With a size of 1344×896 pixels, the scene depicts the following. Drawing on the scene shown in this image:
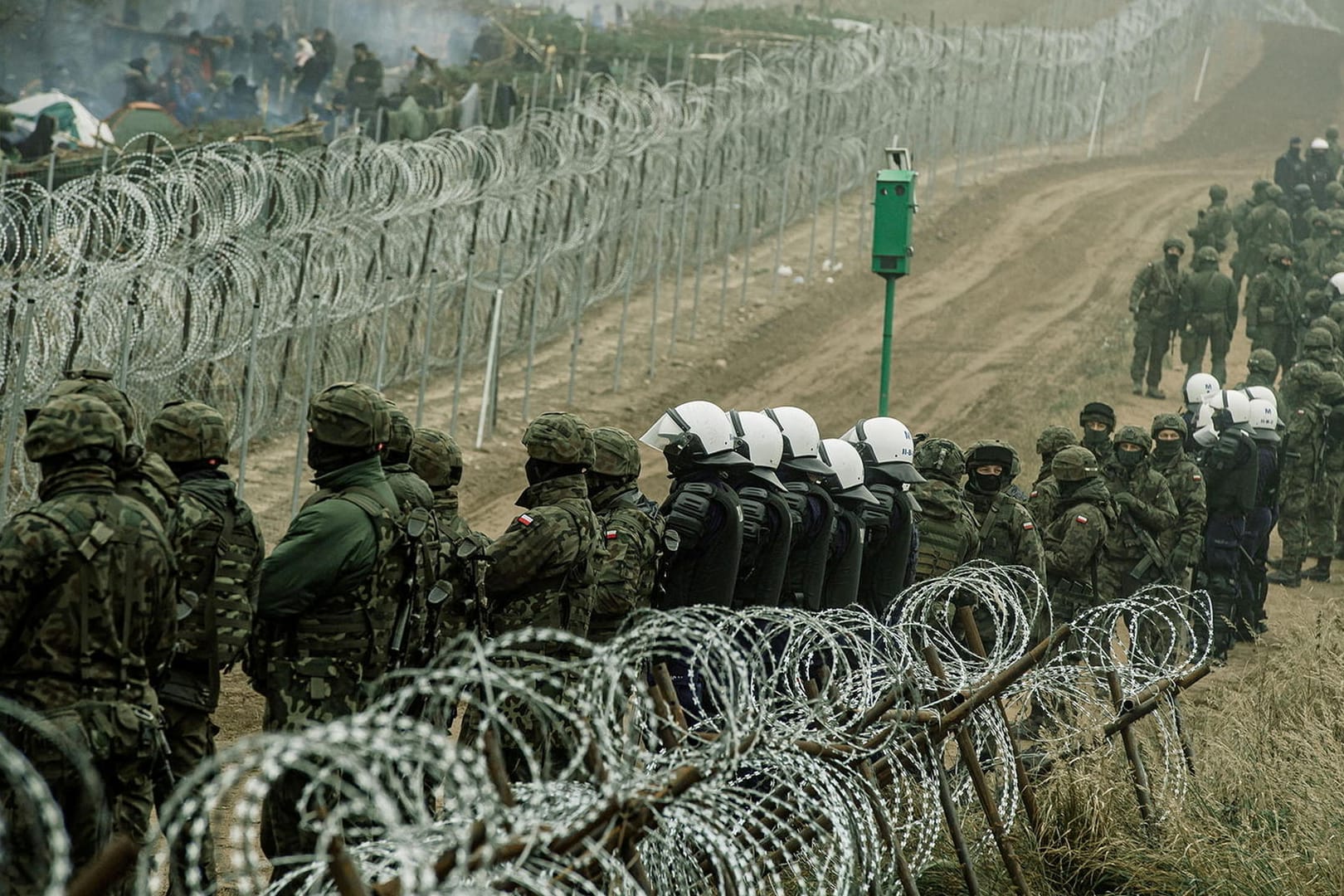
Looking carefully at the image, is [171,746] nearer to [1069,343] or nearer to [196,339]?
[196,339]

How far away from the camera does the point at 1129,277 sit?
82.8 ft

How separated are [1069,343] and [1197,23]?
27311 mm

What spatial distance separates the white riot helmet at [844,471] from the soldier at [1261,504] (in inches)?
199

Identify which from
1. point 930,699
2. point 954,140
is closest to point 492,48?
point 954,140

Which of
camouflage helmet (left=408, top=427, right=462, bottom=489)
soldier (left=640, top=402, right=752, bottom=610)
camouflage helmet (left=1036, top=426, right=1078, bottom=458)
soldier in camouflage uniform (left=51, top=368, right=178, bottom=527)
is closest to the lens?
soldier in camouflage uniform (left=51, top=368, right=178, bottom=527)

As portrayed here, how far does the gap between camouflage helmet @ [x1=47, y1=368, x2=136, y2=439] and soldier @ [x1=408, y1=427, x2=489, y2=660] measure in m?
1.08

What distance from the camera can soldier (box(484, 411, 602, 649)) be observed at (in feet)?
20.8

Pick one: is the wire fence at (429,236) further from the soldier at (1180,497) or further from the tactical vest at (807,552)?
the soldier at (1180,497)

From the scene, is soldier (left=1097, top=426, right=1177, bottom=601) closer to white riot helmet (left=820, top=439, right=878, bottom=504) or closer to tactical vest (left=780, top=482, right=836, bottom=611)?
white riot helmet (left=820, top=439, right=878, bottom=504)

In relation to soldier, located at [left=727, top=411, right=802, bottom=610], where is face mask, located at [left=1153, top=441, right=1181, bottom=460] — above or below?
below

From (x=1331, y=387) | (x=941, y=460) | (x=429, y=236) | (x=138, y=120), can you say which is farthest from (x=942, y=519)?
(x=138, y=120)

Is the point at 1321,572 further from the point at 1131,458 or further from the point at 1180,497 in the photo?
the point at 1131,458

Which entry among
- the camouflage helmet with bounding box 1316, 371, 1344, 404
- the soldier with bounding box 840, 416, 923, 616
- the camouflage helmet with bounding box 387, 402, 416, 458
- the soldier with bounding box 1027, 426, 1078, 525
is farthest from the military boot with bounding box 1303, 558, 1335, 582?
the camouflage helmet with bounding box 387, 402, 416, 458

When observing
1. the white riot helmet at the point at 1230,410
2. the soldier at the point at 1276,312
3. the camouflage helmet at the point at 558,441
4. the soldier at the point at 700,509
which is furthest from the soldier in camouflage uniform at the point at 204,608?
the soldier at the point at 1276,312
